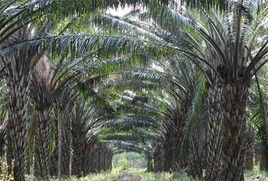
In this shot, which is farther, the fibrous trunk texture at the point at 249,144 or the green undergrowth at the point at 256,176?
the fibrous trunk texture at the point at 249,144

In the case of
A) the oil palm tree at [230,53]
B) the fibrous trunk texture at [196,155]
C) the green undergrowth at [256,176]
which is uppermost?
the oil palm tree at [230,53]

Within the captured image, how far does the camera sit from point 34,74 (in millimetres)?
15195

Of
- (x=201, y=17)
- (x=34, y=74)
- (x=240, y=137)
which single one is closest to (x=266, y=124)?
(x=240, y=137)

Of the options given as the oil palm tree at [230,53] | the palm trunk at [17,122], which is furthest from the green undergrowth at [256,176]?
the palm trunk at [17,122]

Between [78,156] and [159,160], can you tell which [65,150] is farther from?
[159,160]

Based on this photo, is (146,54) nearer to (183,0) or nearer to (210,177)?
(183,0)

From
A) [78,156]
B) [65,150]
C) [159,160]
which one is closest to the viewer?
[65,150]

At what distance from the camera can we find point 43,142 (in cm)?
1514

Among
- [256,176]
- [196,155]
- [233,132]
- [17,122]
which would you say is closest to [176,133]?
[256,176]

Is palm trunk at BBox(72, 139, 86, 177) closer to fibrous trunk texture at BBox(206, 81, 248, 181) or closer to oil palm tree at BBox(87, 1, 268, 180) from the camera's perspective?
oil palm tree at BBox(87, 1, 268, 180)

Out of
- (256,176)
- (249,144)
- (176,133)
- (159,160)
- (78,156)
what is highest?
(176,133)

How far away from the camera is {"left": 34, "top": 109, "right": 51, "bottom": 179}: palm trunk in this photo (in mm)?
15125

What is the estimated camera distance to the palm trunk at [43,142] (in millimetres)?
15125

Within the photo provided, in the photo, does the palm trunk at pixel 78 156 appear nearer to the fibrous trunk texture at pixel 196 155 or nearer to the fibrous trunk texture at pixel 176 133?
the fibrous trunk texture at pixel 176 133
